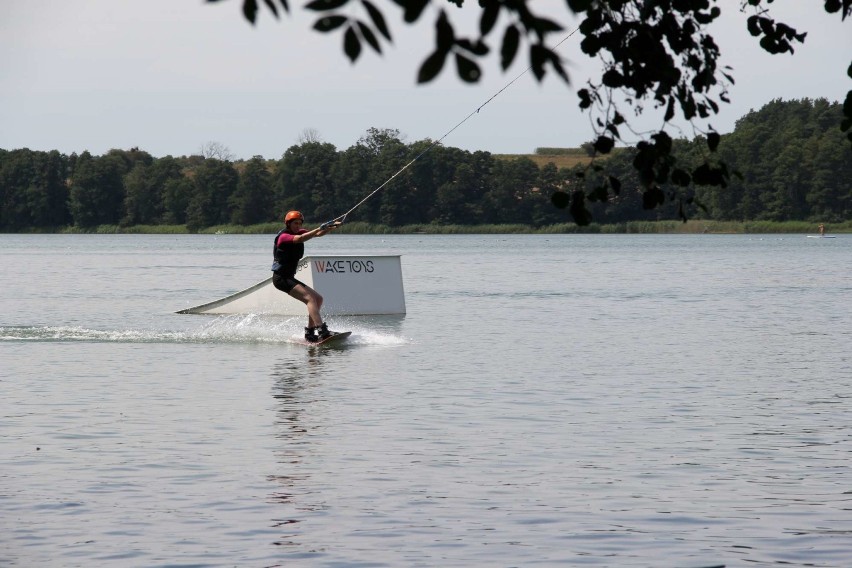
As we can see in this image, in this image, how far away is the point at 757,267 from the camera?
6569 centimetres

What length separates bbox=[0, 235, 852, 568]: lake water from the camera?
924 centimetres

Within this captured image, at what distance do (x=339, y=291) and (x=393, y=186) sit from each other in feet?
416

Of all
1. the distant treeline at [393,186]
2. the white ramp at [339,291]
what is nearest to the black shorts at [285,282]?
the white ramp at [339,291]

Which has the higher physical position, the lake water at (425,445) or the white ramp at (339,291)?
the white ramp at (339,291)

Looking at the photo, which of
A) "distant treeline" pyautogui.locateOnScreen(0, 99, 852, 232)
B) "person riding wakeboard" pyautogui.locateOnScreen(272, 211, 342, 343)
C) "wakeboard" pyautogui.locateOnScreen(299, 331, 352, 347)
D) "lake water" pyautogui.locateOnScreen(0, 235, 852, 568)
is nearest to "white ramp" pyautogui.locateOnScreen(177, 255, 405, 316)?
"lake water" pyautogui.locateOnScreen(0, 235, 852, 568)

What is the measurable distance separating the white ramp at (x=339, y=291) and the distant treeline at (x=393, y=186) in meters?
105

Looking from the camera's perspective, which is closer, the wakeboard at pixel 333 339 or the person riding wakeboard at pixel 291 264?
the person riding wakeboard at pixel 291 264

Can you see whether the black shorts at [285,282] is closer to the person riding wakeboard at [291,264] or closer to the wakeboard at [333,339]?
the person riding wakeboard at [291,264]

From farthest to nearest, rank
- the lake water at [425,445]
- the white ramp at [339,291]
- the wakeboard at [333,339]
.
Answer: the white ramp at [339,291]
the wakeboard at [333,339]
the lake water at [425,445]

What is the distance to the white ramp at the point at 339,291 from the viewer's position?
26953mm

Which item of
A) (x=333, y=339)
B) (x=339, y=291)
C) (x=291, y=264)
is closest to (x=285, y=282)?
(x=291, y=264)

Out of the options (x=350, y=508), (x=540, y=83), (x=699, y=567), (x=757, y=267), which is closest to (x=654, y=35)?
(x=540, y=83)

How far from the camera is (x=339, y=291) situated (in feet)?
90.7

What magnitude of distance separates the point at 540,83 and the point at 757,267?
62.9 meters
